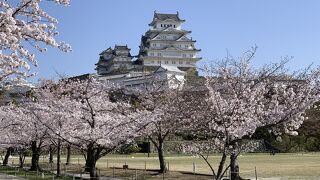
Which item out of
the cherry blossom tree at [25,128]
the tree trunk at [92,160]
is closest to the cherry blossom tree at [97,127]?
the tree trunk at [92,160]

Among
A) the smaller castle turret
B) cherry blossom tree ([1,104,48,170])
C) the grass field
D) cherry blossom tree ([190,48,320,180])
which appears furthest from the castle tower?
cherry blossom tree ([190,48,320,180])

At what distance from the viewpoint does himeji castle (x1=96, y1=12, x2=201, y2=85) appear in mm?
93125

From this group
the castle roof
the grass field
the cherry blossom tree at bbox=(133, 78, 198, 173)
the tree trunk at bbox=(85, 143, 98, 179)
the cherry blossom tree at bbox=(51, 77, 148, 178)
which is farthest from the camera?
the castle roof

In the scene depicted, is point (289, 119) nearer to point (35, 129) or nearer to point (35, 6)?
point (35, 6)

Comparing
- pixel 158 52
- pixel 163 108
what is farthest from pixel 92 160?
pixel 158 52

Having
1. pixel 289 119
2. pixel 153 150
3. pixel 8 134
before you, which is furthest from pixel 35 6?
pixel 153 150

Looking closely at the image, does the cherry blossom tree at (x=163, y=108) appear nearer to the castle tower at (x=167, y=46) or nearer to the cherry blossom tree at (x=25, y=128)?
the cherry blossom tree at (x=25, y=128)

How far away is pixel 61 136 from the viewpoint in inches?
705

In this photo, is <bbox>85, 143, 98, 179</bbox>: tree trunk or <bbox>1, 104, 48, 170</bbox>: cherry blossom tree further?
<bbox>1, 104, 48, 170</bbox>: cherry blossom tree

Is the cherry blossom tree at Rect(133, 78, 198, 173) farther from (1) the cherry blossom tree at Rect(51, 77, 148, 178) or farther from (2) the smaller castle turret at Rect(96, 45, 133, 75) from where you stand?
(2) the smaller castle turret at Rect(96, 45, 133, 75)

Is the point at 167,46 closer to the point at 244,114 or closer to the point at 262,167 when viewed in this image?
the point at 262,167

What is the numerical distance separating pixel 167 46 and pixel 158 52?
8.96 ft

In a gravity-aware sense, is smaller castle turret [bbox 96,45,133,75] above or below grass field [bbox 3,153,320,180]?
above

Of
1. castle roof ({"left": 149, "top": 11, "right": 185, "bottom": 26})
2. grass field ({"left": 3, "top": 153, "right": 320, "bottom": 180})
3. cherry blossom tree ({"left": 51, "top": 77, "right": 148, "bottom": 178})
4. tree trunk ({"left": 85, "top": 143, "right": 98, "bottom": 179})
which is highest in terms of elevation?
castle roof ({"left": 149, "top": 11, "right": 185, "bottom": 26})
